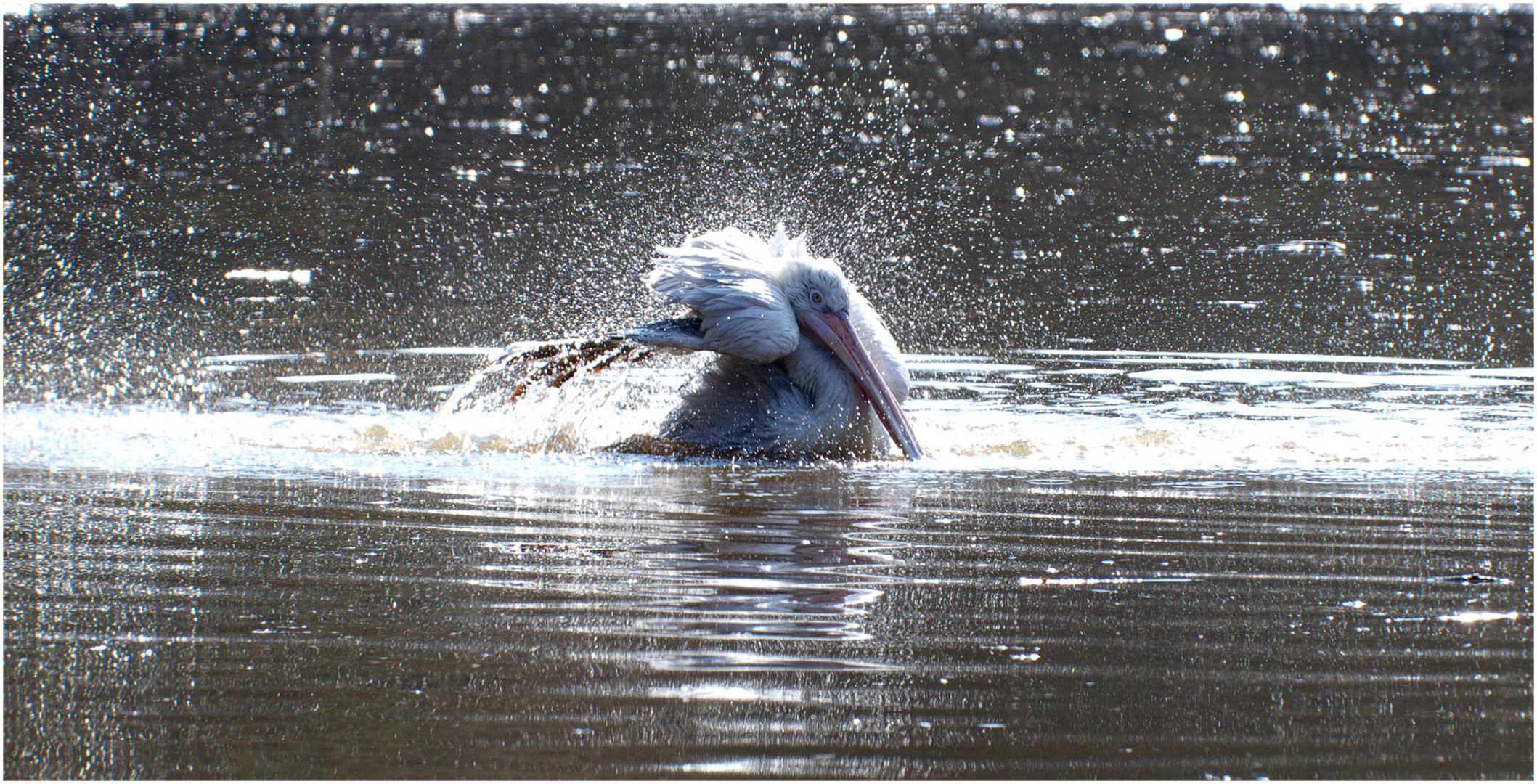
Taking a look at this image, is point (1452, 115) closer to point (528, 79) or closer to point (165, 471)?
point (528, 79)

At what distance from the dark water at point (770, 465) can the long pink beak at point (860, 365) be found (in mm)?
289

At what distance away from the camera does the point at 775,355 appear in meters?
6.80

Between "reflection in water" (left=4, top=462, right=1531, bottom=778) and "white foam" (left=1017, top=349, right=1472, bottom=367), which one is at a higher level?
"white foam" (left=1017, top=349, right=1472, bottom=367)

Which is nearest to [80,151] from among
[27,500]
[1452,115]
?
[27,500]

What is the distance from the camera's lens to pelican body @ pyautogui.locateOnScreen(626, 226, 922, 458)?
22.2 feet

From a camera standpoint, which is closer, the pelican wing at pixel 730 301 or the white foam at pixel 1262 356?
the pelican wing at pixel 730 301

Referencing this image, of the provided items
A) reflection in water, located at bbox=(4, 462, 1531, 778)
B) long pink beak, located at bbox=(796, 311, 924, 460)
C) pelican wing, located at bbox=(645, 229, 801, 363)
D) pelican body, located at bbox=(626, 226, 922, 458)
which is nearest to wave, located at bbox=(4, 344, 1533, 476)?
long pink beak, located at bbox=(796, 311, 924, 460)

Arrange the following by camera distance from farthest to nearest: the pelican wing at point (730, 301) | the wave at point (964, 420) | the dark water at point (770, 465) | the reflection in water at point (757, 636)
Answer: the pelican wing at point (730, 301), the wave at point (964, 420), the dark water at point (770, 465), the reflection in water at point (757, 636)

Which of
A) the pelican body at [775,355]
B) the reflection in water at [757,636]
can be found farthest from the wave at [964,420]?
the reflection in water at [757,636]

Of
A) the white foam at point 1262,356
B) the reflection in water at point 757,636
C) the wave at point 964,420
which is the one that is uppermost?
the white foam at point 1262,356

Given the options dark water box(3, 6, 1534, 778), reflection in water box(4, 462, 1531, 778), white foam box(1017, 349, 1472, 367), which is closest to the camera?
reflection in water box(4, 462, 1531, 778)

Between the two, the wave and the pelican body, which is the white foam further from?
the pelican body

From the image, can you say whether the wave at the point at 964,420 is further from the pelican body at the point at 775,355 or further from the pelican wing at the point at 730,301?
the pelican wing at the point at 730,301

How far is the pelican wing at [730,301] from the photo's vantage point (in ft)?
22.1
